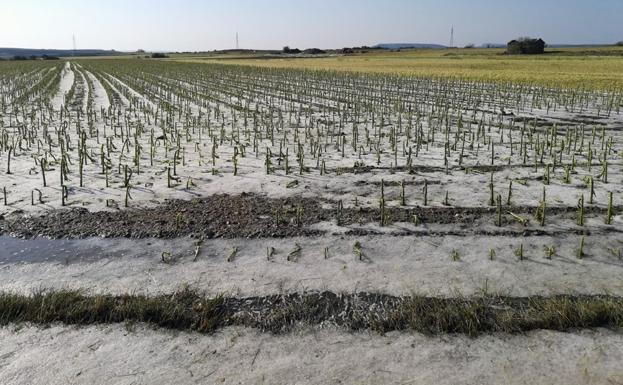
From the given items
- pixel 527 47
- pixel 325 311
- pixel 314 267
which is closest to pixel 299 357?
pixel 325 311

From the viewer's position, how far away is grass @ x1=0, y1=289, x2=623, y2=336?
3.76 m

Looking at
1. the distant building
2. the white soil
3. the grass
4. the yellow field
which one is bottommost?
the white soil

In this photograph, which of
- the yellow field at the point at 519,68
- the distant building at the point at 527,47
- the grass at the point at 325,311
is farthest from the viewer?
the distant building at the point at 527,47

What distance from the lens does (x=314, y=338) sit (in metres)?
3.68

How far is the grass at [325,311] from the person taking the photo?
3.76 meters

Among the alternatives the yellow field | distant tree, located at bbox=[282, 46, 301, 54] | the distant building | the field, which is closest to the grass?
the field

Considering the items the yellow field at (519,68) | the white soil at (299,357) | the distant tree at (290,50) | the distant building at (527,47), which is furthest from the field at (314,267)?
the distant tree at (290,50)

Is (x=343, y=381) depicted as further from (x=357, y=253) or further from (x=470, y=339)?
(x=357, y=253)

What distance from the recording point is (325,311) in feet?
13.3

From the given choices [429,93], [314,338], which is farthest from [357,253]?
[429,93]

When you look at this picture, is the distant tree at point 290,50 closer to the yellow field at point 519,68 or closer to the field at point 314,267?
the yellow field at point 519,68

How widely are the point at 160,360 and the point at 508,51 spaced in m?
76.9

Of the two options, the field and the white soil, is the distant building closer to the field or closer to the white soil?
the field

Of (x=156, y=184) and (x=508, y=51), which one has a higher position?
(x=508, y=51)
